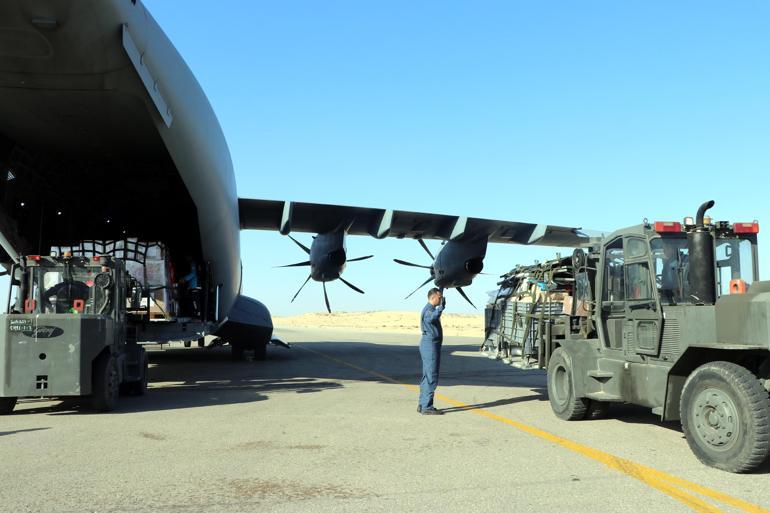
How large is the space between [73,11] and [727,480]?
24.0ft

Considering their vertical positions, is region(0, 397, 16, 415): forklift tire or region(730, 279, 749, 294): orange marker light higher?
region(730, 279, 749, 294): orange marker light

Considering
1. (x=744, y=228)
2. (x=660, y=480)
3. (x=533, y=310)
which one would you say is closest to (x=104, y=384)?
(x=533, y=310)

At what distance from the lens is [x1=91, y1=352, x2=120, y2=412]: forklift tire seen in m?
8.28

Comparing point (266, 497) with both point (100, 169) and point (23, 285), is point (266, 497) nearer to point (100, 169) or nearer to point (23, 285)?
point (23, 285)

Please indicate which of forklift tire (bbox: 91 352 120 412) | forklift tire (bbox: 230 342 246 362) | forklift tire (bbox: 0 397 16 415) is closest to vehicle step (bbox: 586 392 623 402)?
forklift tire (bbox: 91 352 120 412)

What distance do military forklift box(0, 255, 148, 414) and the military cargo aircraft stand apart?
2178 millimetres

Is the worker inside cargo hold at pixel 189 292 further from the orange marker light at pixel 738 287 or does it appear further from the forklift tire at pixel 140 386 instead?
the orange marker light at pixel 738 287

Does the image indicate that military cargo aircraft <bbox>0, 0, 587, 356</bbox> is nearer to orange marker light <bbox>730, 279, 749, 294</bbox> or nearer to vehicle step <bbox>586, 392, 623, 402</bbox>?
vehicle step <bbox>586, 392, 623, 402</bbox>

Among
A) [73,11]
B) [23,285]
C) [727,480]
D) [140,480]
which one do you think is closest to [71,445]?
[140,480]

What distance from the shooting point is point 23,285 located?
902cm

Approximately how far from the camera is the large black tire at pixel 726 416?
4.84 m

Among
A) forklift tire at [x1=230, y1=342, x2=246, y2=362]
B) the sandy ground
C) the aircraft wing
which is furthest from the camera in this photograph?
the sandy ground

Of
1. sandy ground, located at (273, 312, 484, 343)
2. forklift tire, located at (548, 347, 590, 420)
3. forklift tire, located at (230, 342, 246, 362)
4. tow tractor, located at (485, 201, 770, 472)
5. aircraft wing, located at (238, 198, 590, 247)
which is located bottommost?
sandy ground, located at (273, 312, 484, 343)

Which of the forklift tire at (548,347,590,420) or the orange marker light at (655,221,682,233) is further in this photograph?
the forklift tire at (548,347,590,420)
